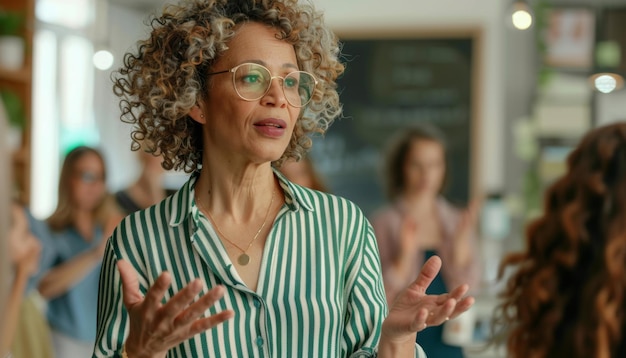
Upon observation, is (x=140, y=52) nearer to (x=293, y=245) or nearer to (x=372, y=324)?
(x=293, y=245)

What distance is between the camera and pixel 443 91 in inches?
307

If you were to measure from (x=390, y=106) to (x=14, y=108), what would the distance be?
3397 millimetres

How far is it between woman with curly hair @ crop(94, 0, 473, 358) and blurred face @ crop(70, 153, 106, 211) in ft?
9.85

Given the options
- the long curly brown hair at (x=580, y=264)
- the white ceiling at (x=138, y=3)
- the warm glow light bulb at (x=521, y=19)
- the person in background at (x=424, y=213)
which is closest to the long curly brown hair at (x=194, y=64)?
the long curly brown hair at (x=580, y=264)

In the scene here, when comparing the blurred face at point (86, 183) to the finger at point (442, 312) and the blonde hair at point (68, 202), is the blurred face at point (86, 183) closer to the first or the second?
the blonde hair at point (68, 202)

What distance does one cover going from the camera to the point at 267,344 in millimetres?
1370

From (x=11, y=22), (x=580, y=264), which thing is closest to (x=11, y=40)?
(x=11, y=22)

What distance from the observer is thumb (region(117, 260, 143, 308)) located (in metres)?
1.31

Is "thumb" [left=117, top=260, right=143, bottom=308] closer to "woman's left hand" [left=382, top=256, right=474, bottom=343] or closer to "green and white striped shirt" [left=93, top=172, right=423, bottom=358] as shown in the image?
"green and white striped shirt" [left=93, top=172, right=423, bottom=358]

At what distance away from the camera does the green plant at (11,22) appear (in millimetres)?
5207

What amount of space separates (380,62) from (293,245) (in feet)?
21.3

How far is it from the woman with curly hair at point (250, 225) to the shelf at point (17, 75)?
3918mm

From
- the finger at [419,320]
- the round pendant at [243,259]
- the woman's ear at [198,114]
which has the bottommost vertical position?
the finger at [419,320]

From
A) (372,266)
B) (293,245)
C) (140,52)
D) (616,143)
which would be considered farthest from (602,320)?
(140,52)
